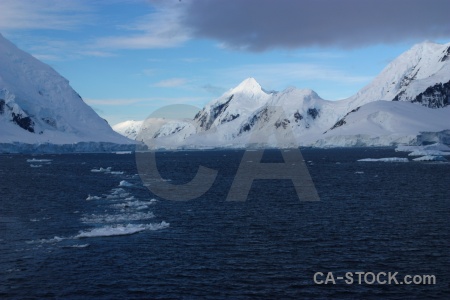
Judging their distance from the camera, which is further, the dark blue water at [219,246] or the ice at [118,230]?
the ice at [118,230]

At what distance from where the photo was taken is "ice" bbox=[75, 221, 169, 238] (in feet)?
141

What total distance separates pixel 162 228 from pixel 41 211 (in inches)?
776

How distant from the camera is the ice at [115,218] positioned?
50.5m

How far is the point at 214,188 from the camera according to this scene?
87688 millimetres

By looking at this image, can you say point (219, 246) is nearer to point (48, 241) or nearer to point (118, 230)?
point (118, 230)

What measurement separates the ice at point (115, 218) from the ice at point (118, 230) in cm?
375

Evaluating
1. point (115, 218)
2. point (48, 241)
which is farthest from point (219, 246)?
point (115, 218)

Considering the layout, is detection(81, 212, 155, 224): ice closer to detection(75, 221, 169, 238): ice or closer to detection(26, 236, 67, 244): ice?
detection(75, 221, 169, 238): ice

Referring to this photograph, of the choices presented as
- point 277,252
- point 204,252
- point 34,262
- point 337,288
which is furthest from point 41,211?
point 337,288

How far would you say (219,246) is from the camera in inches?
1581

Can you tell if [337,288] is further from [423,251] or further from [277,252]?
[423,251]

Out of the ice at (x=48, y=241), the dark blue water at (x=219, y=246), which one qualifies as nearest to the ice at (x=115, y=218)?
the dark blue water at (x=219, y=246)

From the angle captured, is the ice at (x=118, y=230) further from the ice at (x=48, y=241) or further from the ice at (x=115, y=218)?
the ice at (x=115, y=218)

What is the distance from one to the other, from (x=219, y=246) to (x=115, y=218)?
15.8 m
